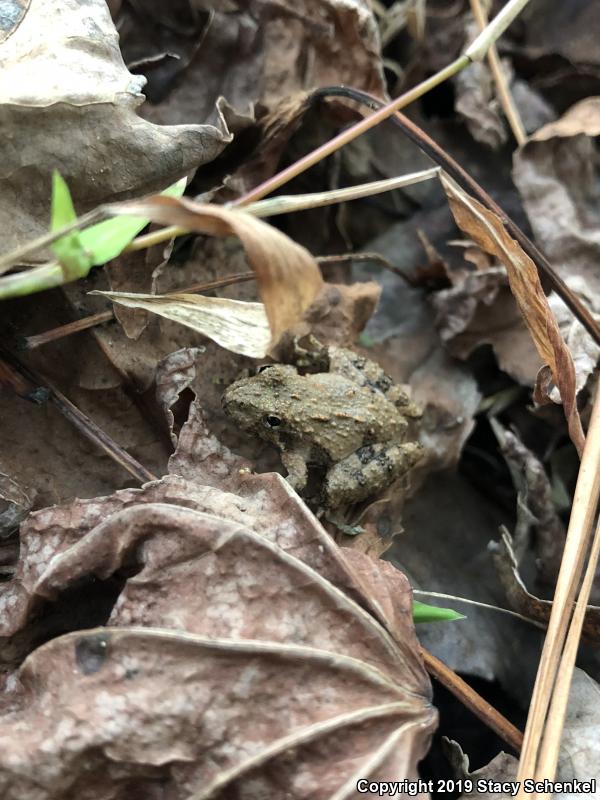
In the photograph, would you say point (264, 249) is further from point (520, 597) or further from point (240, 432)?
point (520, 597)

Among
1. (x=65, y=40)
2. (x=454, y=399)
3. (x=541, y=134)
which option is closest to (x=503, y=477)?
(x=454, y=399)

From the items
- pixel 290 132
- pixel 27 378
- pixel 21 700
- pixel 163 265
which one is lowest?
pixel 21 700

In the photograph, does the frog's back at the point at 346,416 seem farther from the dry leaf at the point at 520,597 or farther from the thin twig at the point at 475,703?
the thin twig at the point at 475,703

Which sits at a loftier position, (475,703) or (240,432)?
(240,432)

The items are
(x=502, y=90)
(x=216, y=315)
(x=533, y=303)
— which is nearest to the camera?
(x=216, y=315)

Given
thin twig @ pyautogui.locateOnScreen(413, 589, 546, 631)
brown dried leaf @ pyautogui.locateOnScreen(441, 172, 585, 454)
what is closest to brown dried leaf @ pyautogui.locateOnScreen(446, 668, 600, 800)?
thin twig @ pyautogui.locateOnScreen(413, 589, 546, 631)

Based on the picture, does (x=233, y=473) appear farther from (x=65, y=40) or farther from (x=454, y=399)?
(x=65, y=40)

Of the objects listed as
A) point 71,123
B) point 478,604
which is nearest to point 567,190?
point 478,604

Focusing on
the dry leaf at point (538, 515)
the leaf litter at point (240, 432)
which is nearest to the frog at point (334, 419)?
the leaf litter at point (240, 432)
